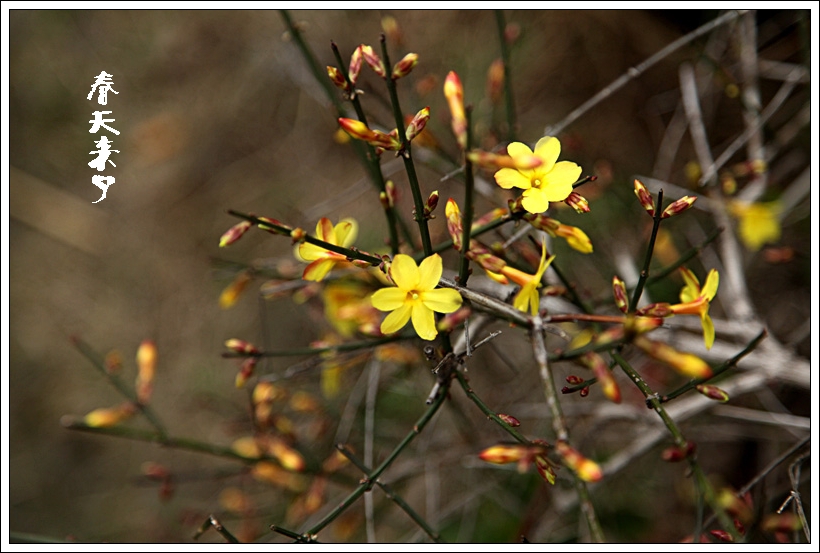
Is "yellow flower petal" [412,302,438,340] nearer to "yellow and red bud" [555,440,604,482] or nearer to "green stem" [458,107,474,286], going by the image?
"green stem" [458,107,474,286]

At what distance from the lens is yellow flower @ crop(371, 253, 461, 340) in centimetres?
134

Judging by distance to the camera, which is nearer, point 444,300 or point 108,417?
point 444,300

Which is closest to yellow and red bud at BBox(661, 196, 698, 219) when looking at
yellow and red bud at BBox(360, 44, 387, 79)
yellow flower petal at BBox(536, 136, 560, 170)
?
yellow flower petal at BBox(536, 136, 560, 170)

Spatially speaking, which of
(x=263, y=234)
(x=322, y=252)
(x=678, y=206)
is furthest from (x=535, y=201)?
(x=263, y=234)

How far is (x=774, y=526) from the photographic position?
181 centimetres

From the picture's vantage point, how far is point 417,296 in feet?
4.61

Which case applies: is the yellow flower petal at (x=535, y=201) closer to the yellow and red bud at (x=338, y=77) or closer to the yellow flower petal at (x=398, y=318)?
the yellow flower petal at (x=398, y=318)

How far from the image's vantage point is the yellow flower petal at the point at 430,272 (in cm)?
133

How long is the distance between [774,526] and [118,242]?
16.3ft

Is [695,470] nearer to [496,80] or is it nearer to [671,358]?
[671,358]

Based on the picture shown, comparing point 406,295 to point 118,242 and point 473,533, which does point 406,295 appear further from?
point 118,242

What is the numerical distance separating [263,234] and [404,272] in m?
3.48

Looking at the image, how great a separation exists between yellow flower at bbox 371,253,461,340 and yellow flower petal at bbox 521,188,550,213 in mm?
250

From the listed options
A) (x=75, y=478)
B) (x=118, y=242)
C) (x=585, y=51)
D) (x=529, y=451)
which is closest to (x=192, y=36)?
(x=118, y=242)
